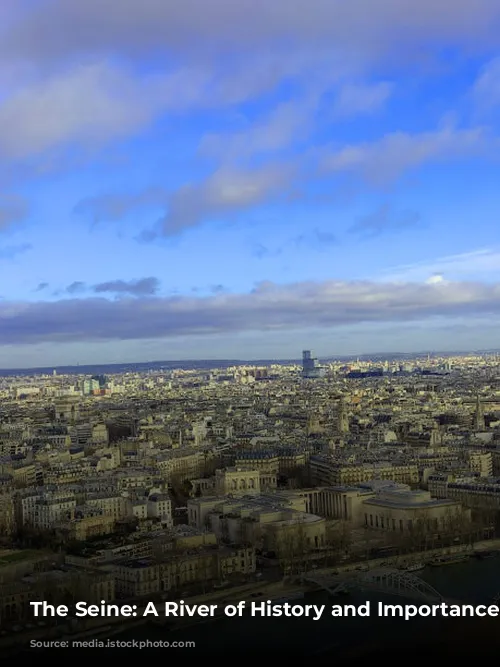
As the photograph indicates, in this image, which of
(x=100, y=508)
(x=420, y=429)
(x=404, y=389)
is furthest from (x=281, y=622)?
(x=404, y=389)

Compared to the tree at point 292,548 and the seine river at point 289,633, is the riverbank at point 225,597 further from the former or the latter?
the tree at point 292,548

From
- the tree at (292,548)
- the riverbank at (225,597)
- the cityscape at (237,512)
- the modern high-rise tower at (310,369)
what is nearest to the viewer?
the riverbank at (225,597)

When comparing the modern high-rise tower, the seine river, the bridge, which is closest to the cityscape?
the bridge

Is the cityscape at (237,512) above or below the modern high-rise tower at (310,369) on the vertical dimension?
below

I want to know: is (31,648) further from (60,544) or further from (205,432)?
(205,432)

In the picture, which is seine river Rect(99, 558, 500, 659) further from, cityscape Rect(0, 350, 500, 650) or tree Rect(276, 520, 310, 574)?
tree Rect(276, 520, 310, 574)

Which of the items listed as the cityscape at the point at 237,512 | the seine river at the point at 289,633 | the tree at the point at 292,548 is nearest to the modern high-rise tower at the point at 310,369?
the cityscape at the point at 237,512

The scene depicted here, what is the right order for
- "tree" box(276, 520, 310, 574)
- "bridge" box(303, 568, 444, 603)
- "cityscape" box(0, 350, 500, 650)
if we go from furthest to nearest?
1. "tree" box(276, 520, 310, 574)
2. "cityscape" box(0, 350, 500, 650)
3. "bridge" box(303, 568, 444, 603)

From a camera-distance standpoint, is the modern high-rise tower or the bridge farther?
the modern high-rise tower
